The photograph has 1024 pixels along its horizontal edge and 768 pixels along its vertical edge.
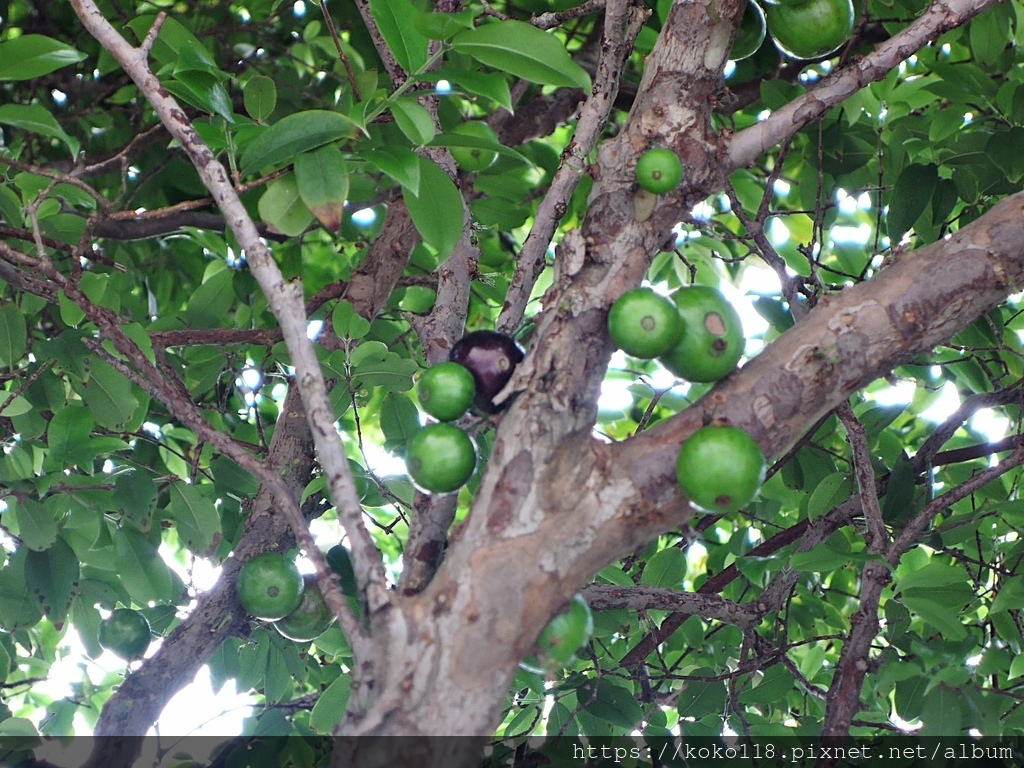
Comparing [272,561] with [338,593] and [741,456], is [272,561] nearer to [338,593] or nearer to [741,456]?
[338,593]

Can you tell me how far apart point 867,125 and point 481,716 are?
2.76m

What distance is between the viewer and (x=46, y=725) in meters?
3.51

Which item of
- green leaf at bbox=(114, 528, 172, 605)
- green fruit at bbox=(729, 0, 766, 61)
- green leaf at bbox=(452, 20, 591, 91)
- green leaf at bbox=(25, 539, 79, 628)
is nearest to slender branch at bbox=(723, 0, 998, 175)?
green fruit at bbox=(729, 0, 766, 61)

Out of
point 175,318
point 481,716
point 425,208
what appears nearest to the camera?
point 481,716

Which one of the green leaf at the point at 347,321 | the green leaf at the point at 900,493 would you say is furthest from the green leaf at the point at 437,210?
the green leaf at the point at 900,493

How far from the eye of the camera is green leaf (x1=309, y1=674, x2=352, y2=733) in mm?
2631

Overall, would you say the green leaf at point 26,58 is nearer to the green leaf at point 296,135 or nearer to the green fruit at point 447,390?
the green leaf at point 296,135

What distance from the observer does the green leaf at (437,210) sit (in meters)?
2.09

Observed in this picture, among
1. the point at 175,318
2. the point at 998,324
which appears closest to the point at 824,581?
the point at 998,324

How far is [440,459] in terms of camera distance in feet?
5.94

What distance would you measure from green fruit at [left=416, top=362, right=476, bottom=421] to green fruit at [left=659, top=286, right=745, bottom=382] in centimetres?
40

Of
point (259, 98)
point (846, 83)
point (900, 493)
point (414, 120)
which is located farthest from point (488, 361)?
point (900, 493)

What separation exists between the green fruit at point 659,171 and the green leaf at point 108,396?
5.45ft

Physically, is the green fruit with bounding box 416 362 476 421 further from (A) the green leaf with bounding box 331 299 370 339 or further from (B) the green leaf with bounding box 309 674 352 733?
(B) the green leaf with bounding box 309 674 352 733
